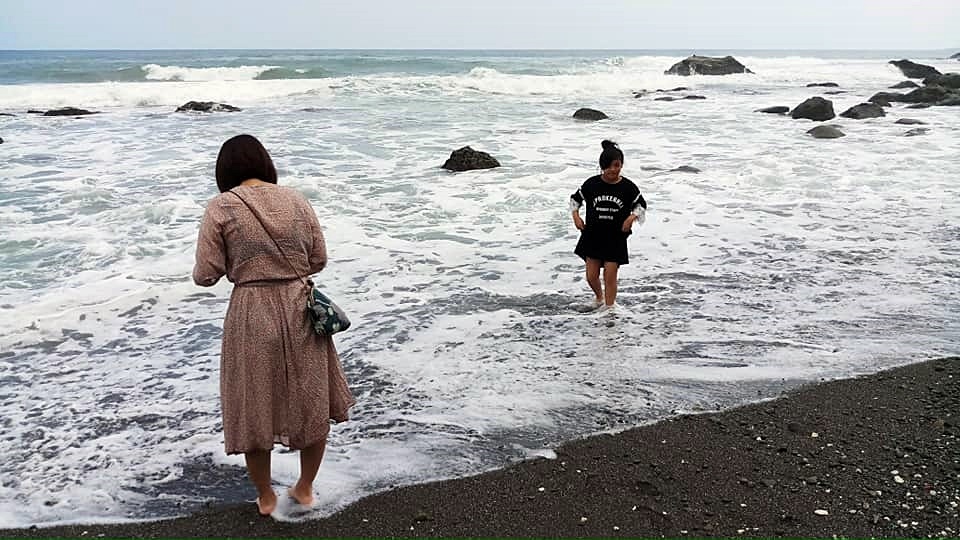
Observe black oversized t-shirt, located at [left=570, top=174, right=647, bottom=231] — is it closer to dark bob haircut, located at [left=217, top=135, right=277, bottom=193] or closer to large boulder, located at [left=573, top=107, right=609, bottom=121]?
dark bob haircut, located at [left=217, top=135, right=277, bottom=193]

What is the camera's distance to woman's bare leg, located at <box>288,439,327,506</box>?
11.1 ft

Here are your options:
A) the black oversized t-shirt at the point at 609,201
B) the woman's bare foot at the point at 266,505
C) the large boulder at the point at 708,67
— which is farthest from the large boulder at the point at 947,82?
the woman's bare foot at the point at 266,505

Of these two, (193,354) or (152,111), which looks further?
(152,111)

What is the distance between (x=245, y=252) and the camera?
3.01 meters

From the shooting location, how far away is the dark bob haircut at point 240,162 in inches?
119

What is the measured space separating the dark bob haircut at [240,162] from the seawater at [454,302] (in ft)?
5.14

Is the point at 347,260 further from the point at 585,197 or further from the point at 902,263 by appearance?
the point at 902,263

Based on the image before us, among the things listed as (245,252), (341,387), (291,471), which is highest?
(245,252)

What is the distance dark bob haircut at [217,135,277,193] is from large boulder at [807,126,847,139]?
57.9 feet

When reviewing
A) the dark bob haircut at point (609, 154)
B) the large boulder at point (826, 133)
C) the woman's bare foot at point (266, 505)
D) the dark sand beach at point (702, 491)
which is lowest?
the dark sand beach at point (702, 491)

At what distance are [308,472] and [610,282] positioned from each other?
3553 millimetres

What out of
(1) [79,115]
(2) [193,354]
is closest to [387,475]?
(2) [193,354]

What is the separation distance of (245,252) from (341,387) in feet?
2.51

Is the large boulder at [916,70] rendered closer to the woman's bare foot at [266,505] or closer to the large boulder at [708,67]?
the large boulder at [708,67]
